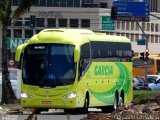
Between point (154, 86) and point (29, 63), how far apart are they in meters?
30.3

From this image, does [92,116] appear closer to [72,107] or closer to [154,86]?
[72,107]

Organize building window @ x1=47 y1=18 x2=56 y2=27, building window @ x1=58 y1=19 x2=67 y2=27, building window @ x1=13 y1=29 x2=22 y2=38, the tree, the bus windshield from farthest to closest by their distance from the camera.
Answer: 1. building window @ x1=13 y1=29 x2=22 y2=38
2. building window @ x1=58 y1=19 x2=67 y2=27
3. building window @ x1=47 y1=18 x2=56 y2=27
4. the tree
5. the bus windshield

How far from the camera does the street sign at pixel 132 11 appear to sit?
81875 mm

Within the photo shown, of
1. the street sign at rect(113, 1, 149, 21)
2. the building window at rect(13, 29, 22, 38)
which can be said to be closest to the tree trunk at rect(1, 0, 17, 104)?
the street sign at rect(113, 1, 149, 21)

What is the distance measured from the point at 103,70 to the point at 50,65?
4101 mm

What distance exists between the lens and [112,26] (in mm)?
87688

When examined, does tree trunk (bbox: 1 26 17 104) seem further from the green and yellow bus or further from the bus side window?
the bus side window

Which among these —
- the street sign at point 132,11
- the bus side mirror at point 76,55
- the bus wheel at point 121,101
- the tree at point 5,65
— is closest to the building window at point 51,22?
the street sign at point 132,11

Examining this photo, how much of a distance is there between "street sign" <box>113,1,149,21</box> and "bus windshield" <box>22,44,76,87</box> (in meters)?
51.0

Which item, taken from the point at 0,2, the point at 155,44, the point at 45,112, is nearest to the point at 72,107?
the point at 45,112

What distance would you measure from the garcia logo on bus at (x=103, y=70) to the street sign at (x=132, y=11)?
47.0m

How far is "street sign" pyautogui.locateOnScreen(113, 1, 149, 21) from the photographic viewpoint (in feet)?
269

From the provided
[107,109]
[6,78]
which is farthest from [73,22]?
[107,109]

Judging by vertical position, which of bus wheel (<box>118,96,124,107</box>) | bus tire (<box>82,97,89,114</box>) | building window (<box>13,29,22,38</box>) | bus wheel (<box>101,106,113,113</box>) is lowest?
building window (<box>13,29,22,38</box>)
